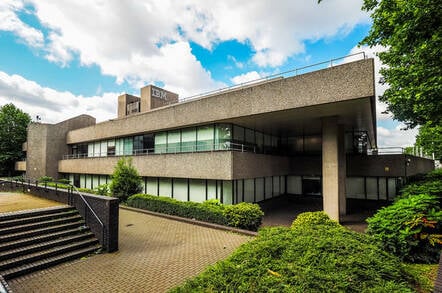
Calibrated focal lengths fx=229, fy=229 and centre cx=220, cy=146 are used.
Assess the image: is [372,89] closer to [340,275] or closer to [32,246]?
[340,275]

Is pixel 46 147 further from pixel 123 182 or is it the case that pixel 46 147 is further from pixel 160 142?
A: pixel 160 142

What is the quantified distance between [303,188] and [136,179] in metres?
15.5

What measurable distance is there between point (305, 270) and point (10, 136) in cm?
5253

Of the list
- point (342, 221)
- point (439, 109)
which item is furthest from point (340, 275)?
point (342, 221)

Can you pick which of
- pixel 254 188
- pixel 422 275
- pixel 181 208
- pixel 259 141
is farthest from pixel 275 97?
pixel 422 275

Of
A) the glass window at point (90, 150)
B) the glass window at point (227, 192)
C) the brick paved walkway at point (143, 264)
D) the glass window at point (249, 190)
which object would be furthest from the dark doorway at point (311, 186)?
the glass window at point (90, 150)

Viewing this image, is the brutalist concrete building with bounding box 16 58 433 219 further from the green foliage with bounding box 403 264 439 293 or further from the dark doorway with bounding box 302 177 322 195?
the green foliage with bounding box 403 264 439 293

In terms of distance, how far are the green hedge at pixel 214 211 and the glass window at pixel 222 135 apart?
4117mm

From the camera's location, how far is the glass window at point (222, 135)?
16.3 metres

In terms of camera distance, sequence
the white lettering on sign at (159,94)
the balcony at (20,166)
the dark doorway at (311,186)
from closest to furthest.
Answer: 1. the dark doorway at (311,186)
2. the white lettering on sign at (159,94)
3. the balcony at (20,166)

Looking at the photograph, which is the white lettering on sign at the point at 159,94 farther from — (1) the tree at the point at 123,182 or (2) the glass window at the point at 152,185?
(1) the tree at the point at 123,182

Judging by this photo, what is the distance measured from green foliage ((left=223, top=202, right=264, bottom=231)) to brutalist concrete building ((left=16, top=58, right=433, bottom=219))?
2.40m

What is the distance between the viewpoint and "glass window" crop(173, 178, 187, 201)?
1761 centimetres

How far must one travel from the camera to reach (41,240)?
8250 millimetres
